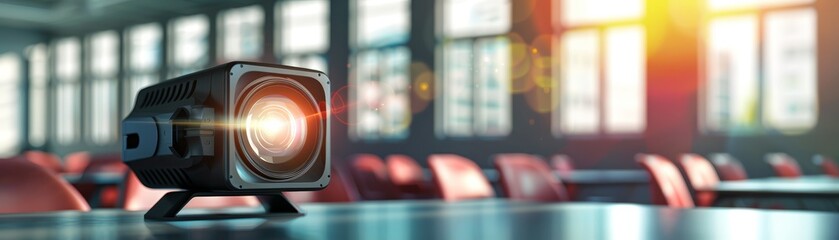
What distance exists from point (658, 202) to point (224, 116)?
108 inches

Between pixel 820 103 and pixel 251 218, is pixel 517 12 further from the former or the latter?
pixel 251 218

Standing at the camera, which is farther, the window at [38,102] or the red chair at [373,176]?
the window at [38,102]

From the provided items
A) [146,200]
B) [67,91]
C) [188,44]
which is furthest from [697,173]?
[67,91]

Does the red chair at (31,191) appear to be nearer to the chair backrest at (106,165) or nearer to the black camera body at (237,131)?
the black camera body at (237,131)

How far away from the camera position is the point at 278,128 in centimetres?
102

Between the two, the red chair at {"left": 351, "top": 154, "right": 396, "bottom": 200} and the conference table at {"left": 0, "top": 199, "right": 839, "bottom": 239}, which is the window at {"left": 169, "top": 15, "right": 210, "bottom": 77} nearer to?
the red chair at {"left": 351, "top": 154, "right": 396, "bottom": 200}

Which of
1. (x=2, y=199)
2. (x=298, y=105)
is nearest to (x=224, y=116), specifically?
(x=298, y=105)

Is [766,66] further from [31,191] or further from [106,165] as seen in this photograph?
[31,191]

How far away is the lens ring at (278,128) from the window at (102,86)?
14.8m

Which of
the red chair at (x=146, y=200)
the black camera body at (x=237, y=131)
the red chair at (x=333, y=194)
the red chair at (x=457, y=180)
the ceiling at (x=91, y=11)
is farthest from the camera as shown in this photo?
the ceiling at (x=91, y=11)

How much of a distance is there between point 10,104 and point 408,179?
12.0 m

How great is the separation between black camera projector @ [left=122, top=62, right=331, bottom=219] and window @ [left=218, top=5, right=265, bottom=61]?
1159 cm

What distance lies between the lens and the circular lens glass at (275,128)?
0.97m

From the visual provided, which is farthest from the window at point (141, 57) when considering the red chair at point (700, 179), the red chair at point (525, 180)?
the red chair at point (525, 180)
